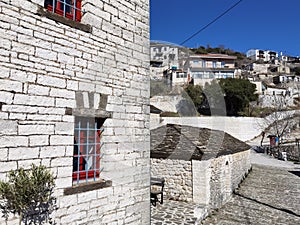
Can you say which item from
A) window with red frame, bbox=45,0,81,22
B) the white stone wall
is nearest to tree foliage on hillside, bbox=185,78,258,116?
the white stone wall

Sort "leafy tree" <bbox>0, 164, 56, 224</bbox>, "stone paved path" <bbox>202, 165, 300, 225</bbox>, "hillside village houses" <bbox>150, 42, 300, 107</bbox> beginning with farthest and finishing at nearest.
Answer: "hillside village houses" <bbox>150, 42, 300, 107</bbox> → "stone paved path" <bbox>202, 165, 300, 225</bbox> → "leafy tree" <bbox>0, 164, 56, 224</bbox>

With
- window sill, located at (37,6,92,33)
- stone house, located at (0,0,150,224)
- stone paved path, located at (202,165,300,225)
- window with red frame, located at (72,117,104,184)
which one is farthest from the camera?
stone paved path, located at (202,165,300,225)

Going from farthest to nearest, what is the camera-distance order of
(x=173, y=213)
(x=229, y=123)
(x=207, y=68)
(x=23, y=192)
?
(x=207, y=68)
(x=229, y=123)
(x=173, y=213)
(x=23, y=192)

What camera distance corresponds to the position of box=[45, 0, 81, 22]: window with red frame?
388 cm

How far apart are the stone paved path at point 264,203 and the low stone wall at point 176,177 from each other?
1194mm

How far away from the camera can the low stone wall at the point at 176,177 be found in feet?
27.5

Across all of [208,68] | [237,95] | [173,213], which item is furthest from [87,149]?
[208,68]

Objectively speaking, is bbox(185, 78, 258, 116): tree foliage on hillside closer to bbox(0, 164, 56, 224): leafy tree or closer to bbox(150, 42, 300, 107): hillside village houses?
bbox(150, 42, 300, 107): hillside village houses

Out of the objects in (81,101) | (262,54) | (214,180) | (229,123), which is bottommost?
(214,180)

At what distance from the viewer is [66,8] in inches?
163

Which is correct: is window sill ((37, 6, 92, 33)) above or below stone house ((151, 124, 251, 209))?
above

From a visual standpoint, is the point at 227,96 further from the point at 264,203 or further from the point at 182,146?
the point at 182,146

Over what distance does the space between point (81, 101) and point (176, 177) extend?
568 centimetres

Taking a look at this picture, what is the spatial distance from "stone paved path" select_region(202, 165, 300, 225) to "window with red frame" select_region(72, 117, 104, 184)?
435cm
